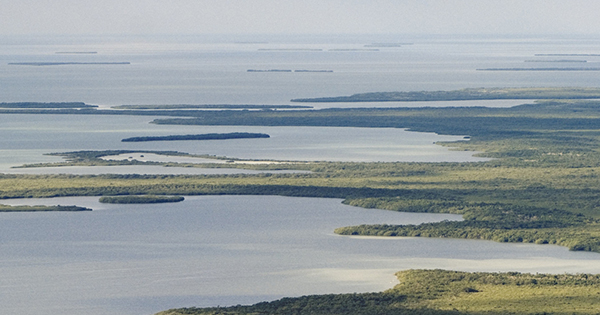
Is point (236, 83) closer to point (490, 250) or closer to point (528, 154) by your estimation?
point (528, 154)

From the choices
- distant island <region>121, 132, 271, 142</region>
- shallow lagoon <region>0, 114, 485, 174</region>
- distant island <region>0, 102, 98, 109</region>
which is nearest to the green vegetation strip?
shallow lagoon <region>0, 114, 485, 174</region>

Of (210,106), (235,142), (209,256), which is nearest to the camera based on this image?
(209,256)

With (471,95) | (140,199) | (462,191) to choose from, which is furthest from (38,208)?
(471,95)

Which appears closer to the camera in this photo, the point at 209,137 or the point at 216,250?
the point at 216,250

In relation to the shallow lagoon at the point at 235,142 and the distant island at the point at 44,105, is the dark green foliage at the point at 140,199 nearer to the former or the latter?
the shallow lagoon at the point at 235,142

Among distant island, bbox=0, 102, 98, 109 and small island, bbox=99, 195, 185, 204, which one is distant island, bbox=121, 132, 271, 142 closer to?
small island, bbox=99, 195, 185, 204

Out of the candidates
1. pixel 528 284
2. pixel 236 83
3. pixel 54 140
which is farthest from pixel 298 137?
pixel 236 83

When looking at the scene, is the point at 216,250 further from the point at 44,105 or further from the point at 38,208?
the point at 44,105
